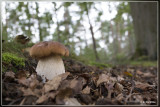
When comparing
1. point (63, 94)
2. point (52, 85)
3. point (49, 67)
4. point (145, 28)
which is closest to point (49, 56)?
point (49, 67)

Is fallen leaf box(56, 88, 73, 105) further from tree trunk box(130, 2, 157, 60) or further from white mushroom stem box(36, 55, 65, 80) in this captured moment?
tree trunk box(130, 2, 157, 60)

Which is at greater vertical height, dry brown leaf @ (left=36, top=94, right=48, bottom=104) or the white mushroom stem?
the white mushroom stem

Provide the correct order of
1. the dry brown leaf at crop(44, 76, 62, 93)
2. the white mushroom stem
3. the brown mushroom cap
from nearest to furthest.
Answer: the dry brown leaf at crop(44, 76, 62, 93) → the brown mushroom cap → the white mushroom stem

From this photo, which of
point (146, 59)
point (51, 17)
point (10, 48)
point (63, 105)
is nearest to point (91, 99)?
point (63, 105)

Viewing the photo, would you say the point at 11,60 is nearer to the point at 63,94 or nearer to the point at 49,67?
the point at 49,67

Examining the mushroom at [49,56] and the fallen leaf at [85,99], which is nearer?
the fallen leaf at [85,99]

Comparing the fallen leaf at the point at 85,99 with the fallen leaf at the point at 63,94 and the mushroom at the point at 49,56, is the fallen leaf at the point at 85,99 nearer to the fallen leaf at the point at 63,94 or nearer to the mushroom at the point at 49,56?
the fallen leaf at the point at 63,94

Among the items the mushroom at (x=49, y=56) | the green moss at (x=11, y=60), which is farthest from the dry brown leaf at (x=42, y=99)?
the green moss at (x=11, y=60)

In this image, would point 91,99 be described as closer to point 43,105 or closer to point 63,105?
point 63,105

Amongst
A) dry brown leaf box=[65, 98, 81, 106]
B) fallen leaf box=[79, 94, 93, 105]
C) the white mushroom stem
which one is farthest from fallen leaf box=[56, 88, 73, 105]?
Answer: the white mushroom stem
